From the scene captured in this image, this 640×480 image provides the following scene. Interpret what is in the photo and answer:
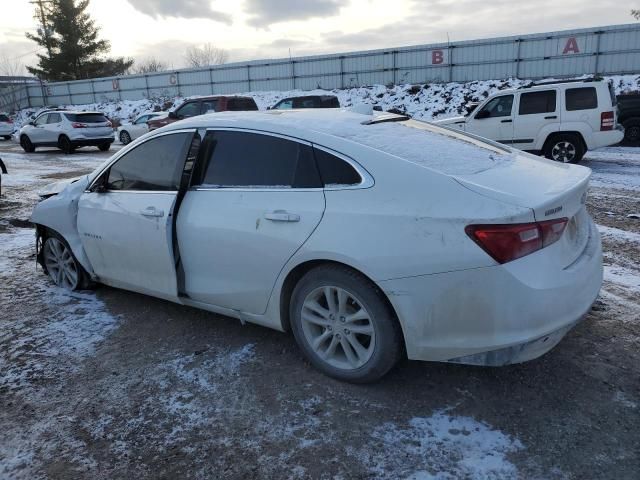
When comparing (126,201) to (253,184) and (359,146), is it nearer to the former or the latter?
(253,184)

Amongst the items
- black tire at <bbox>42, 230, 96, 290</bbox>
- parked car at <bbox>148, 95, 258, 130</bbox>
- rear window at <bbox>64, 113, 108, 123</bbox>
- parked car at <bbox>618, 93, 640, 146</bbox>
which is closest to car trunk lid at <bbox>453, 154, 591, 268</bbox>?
black tire at <bbox>42, 230, 96, 290</bbox>

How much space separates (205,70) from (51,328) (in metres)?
34.4

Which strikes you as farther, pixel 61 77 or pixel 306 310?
pixel 61 77

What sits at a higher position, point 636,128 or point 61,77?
point 61,77

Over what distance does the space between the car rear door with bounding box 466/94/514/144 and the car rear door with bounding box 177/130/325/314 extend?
395 inches

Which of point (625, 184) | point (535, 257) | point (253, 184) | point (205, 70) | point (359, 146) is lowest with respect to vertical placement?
point (625, 184)

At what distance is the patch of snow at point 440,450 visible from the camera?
241 cm

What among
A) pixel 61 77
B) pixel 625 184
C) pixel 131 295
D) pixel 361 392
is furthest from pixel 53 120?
pixel 61 77

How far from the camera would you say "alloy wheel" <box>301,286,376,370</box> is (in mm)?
3004

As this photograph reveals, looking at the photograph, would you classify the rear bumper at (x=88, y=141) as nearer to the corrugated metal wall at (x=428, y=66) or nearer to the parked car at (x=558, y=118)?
the parked car at (x=558, y=118)

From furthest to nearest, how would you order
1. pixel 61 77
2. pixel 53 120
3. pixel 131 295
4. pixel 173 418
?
pixel 61 77 < pixel 53 120 < pixel 131 295 < pixel 173 418

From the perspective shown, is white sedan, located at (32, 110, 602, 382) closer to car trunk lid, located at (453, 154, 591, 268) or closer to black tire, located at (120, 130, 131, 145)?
car trunk lid, located at (453, 154, 591, 268)

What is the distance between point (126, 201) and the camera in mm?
4031

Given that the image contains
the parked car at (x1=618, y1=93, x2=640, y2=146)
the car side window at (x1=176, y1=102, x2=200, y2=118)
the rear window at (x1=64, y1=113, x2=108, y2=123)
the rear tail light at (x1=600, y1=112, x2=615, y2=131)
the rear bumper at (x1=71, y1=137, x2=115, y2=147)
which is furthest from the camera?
the rear window at (x1=64, y1=113, x2=108, y2=123)
